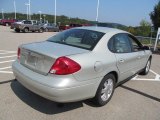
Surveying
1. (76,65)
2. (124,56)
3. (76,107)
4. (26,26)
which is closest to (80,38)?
(124,56)

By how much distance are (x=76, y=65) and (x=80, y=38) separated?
1204mm

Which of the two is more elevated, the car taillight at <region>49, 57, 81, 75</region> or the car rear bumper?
the car taillight at <region>49, 57, 81, 75</region>

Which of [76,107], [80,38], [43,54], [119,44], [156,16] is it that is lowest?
[76,107]

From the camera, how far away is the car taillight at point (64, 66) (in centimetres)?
363

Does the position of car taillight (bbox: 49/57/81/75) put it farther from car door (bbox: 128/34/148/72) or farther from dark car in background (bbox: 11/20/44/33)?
dark car in background (bbox: 11/20/44/33)

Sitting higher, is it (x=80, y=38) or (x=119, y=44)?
(x=80, y=38)

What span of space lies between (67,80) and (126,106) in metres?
1.70

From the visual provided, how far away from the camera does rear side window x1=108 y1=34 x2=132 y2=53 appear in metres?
4.66

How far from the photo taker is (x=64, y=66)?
3.62m

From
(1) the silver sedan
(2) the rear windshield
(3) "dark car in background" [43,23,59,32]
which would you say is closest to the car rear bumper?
(1) the silver sedan

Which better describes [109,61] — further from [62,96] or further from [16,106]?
[16,106]

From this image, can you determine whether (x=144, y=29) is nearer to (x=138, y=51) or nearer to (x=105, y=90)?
(x=138, y=51)

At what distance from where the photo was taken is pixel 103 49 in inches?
170

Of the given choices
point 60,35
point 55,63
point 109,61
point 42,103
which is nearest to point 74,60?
point 55,63
